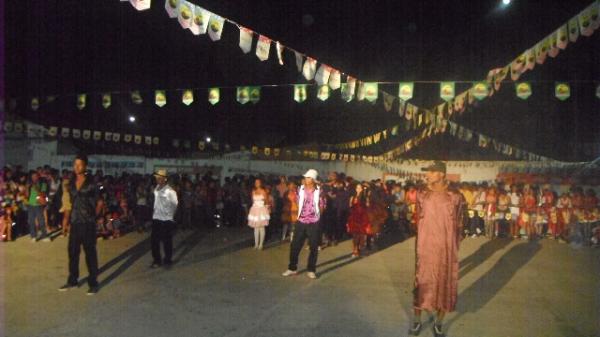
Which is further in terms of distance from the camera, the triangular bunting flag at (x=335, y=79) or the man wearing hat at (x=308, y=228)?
the triangular bunting flag at (x=335, y=79)

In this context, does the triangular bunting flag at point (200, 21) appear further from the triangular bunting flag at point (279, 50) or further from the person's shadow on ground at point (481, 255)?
the person's shadow on ground at point (481, 255)

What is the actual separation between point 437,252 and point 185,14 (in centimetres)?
624

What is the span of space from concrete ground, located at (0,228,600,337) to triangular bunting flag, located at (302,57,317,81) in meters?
3.98

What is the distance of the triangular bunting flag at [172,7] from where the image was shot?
898cm

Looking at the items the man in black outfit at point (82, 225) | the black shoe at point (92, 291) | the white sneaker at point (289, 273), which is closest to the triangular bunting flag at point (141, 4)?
the man in black outfit at point (82, 225)

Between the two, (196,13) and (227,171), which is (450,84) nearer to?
(196,13)

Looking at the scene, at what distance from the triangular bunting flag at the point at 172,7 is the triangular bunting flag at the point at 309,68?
135 inches

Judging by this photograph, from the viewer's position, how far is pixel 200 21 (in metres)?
9.63

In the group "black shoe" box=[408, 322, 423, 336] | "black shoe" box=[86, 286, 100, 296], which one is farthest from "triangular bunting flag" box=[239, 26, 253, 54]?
"black shoe" box=[408, 322, 423, 336]

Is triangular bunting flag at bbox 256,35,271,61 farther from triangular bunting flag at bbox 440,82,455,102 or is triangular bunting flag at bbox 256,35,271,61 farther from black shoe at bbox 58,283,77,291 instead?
black shoe at bbox 58,283,77,291

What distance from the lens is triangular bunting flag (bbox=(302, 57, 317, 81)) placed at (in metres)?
11.7

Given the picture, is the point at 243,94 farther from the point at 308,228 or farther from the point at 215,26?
the point at 308,228

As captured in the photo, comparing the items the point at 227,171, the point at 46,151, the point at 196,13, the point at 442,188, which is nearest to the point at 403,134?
the point at 227,171

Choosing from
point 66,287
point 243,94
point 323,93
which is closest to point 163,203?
point 66,287
